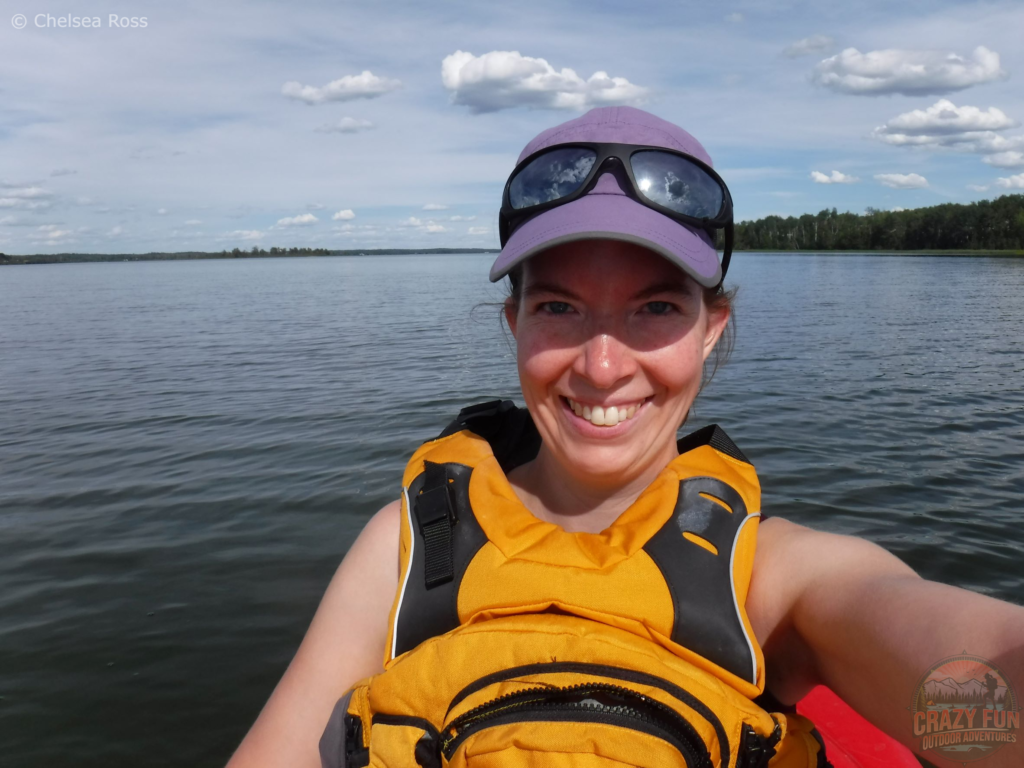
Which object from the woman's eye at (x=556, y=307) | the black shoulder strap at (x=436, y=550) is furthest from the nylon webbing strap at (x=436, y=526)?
the woman's eye at (x=556, y=307)

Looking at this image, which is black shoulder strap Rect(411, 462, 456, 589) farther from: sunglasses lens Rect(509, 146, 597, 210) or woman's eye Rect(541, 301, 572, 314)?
sunglasses lens Rect(509, 146, 597, 210)

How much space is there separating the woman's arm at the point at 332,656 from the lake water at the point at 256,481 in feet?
8.05

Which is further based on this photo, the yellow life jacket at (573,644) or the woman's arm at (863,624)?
the yellow life jacket at (573,644)

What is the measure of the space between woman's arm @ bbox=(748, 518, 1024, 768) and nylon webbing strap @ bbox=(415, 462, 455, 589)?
885 mm

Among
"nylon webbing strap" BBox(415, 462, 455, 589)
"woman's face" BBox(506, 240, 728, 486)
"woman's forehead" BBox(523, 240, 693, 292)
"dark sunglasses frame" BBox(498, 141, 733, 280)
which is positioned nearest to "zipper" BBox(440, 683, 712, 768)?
"nylon webbing strap" BBox(415, 462, 455, 589)

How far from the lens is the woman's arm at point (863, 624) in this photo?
1.38m

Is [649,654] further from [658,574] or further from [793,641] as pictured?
[793,641]

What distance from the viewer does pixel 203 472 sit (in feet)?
27.3

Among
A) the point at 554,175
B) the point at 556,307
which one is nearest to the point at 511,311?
the point at 556,307

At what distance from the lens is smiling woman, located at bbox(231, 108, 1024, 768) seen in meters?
1.65

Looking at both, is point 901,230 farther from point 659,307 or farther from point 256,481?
point 659,307

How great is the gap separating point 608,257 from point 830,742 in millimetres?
2130

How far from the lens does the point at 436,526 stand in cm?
209

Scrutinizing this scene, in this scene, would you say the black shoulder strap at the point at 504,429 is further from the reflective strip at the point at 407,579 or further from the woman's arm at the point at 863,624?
the woman's arm at the point at 863,624
